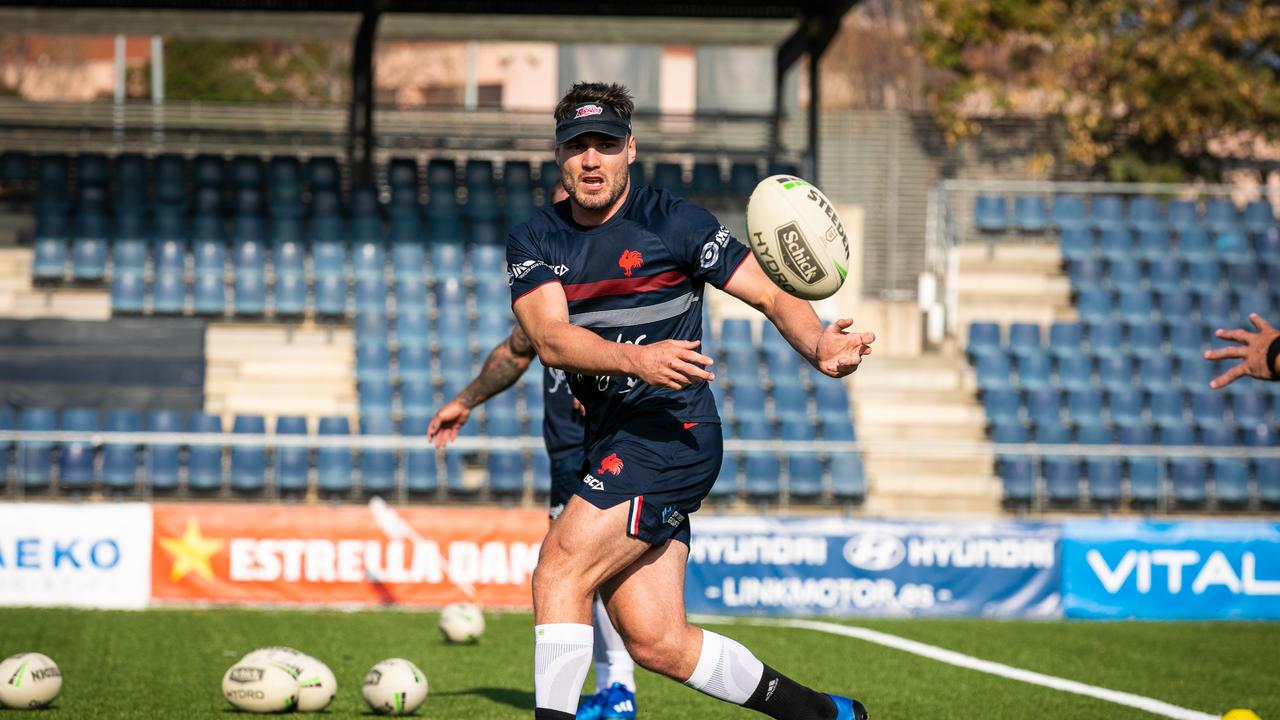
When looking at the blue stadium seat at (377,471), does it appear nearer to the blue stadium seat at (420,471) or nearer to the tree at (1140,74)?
the blue stadium seat at (420,471)

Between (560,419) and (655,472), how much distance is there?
2.57m

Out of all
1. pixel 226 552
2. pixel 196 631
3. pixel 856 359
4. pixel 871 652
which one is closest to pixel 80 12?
pixel 226 552

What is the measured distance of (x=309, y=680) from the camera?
7551mm

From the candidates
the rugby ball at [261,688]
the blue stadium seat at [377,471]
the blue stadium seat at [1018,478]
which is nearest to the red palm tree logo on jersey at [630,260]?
the rugby ball at [261,688]

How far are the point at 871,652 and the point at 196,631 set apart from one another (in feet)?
17.1

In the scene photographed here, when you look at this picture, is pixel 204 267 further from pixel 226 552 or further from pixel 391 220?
pixel 226 552

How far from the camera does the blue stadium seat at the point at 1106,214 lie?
21.5 m

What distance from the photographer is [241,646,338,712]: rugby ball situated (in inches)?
297

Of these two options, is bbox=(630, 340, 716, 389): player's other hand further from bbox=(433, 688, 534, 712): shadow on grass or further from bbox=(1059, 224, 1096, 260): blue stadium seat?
bbox=(1059, 224, 1096, 260): blue stadium seat

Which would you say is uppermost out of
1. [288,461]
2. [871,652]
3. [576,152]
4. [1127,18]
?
[1127,18]

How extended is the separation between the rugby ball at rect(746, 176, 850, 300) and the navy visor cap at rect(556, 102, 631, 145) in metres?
0.57

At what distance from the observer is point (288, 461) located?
1653 cm

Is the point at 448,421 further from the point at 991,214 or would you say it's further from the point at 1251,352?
the point at 991,214

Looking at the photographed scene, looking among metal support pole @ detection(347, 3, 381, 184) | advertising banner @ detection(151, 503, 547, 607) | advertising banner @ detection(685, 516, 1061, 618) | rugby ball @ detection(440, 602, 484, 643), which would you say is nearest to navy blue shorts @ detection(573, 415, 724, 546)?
rugby ball @ detection(440, 602, 484, 643)
